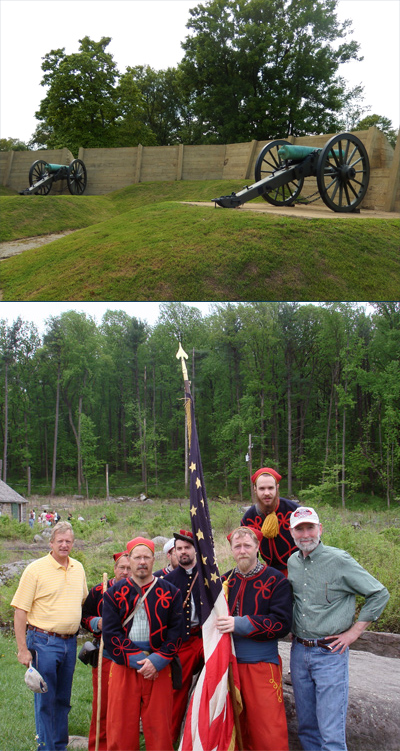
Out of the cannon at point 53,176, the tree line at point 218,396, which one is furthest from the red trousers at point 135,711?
the cannon at point 53,176

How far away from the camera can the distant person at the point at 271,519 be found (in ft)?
10.6

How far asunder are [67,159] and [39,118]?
6.39 meters

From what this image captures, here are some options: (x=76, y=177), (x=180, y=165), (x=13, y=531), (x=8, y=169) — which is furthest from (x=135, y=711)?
(x=8, y=169)

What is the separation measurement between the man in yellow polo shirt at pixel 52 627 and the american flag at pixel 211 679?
713 millimetres

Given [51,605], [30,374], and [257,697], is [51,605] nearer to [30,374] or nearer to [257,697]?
[257,697]

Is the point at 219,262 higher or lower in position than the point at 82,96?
lower

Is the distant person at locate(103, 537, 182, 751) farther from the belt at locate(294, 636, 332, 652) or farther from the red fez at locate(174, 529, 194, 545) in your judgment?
the belt at locate(294, 636, 332, 652)

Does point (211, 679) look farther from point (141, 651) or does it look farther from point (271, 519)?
point (271, 519)

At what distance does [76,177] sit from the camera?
2250 cm

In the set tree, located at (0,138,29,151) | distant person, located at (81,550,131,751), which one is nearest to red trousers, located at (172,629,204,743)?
distant person, located at (81,550,131,751)

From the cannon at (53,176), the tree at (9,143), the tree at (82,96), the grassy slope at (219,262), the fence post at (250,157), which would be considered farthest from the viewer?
the tree at (9,143)

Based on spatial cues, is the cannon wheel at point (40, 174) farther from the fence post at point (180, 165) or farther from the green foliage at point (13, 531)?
the green foliage at point (13, 531)

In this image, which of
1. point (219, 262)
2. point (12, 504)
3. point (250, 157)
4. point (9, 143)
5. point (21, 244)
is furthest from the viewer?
point (9, 143)

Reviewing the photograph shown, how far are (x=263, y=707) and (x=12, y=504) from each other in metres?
7.71
